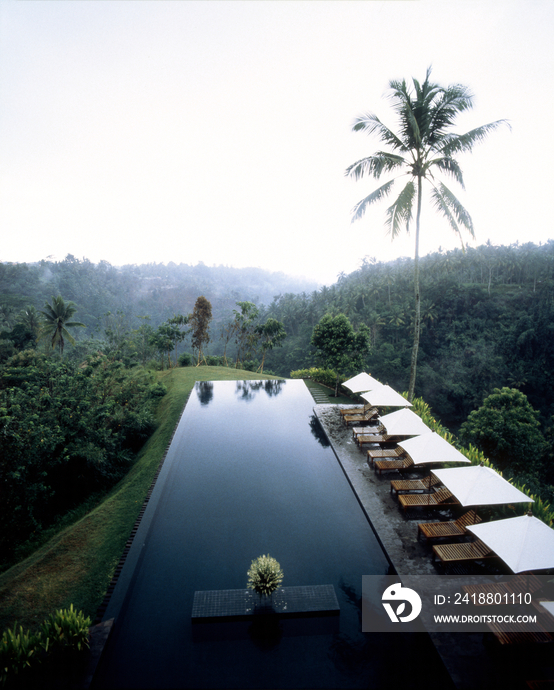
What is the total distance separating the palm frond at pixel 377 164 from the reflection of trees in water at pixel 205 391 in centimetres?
983

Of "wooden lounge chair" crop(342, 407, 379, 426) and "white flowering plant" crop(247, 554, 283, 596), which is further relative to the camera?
"wooden lounge chair" crop(342, 407, 379, 426)

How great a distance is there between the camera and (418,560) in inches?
214

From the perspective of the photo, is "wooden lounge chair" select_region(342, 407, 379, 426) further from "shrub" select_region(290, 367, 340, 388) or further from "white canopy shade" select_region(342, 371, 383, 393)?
"shrub" select_region(290, 367, 340, 388)

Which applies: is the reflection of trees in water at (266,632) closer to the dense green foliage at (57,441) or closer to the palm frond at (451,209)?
the dense green foliage at (57,441)

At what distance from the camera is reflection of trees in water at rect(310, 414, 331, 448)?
9.91 metres

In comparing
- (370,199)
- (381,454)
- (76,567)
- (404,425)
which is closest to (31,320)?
(76,567)

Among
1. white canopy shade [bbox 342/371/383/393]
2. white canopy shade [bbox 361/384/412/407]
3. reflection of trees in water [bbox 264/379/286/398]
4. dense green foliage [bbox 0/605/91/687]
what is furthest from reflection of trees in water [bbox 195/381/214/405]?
dense green foliage [bbox 0/605/91/687]

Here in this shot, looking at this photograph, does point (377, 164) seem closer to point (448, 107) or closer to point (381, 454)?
point (448, 107)

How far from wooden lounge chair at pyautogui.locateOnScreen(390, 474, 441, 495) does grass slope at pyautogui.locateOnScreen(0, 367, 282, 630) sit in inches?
211

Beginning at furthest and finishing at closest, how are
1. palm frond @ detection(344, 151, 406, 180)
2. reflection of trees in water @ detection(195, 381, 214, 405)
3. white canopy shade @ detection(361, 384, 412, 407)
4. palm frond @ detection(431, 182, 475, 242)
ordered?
reflection of trees in water @ detection(195, 381, 214, 405)
palm frond @ detection(344, 151, 406, 180)
palm frond @ detection(431, 182, 475, 242)
white canopy shade @ detection(361, 384, 412, 407)

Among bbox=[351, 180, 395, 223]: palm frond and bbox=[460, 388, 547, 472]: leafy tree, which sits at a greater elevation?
bbox=[351, 180, 395, 223]: palm frond

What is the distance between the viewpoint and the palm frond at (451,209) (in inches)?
404

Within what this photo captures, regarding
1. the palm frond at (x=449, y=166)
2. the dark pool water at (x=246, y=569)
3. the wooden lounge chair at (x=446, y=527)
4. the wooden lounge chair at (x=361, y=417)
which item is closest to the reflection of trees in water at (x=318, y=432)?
the dark pool water at (x=246, y=569)

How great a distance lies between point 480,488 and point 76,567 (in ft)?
22.1
